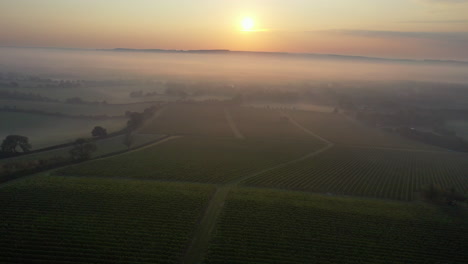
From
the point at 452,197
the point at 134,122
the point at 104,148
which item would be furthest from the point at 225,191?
the point at 134,122

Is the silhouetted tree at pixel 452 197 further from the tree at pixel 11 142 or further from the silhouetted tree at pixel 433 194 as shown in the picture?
the tree at pixel 11 142

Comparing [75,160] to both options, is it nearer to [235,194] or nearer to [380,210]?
[235,194]

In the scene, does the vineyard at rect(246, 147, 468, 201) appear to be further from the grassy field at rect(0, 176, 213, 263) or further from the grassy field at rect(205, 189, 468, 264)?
the grassy field at rect(0, 176, 213, 263)

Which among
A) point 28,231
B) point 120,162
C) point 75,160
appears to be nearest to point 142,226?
point 28,231

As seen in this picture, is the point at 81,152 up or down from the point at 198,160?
up

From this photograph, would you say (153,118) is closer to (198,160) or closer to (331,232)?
(198,160)

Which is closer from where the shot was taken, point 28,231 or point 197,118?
point 28,231

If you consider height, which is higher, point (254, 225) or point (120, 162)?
point (120, 162)
